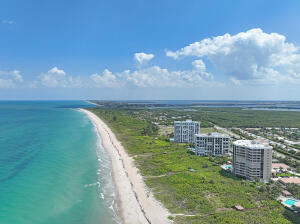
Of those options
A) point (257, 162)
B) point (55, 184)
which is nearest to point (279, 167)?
point (257, 162)

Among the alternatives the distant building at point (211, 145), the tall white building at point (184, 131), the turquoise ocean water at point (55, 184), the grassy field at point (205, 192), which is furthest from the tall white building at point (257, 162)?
the tall white building at point (184, 131)

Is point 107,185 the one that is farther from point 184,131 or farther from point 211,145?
point 184,131

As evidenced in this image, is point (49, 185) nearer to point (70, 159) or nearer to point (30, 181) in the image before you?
point (30, 181)

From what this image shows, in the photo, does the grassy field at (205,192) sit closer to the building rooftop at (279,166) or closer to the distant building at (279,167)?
the distant building at (279,167)

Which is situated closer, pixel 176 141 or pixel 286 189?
pixel 286 189

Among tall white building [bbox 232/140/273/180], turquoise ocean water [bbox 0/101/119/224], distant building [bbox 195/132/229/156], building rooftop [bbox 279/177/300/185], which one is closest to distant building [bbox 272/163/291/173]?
building rooftop [bbox 279/177/300/185]

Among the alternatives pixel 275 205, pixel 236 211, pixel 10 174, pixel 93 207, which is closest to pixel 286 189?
pixel 275 205

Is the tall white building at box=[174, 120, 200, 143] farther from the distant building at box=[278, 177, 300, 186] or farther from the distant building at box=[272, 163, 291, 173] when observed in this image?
the distant building at box=[278, 177, 300, 186]
